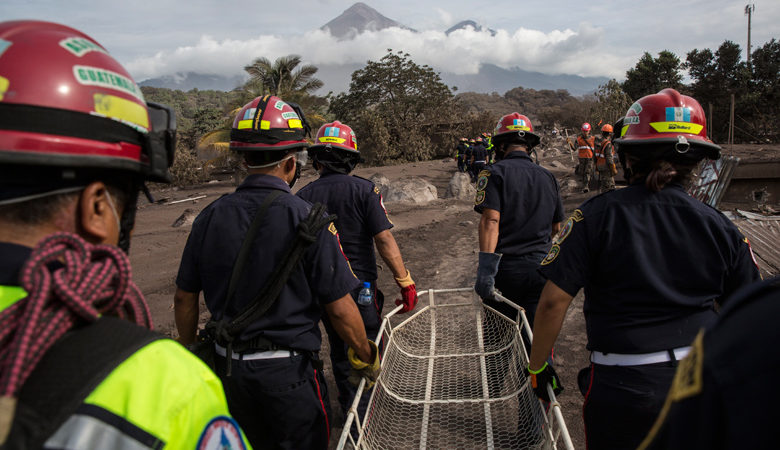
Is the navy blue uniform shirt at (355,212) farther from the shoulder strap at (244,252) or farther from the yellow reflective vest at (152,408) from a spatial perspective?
the yellow reflective vest at (152,408)

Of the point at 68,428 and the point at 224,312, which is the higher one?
the point at 68,428

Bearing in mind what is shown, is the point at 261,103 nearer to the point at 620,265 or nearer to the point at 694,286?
the point at 620,265

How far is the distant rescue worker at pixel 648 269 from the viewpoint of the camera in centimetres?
155

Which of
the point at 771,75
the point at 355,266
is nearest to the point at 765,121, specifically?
the point at 771,75

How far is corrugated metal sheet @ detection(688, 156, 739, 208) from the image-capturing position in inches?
233

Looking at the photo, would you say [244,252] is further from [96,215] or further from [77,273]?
[77,273]

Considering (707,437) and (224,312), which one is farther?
(224,312)

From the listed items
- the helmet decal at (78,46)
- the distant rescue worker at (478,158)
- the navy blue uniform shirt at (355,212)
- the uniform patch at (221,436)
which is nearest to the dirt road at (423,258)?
the navy blue uniform shirt at (355,212)

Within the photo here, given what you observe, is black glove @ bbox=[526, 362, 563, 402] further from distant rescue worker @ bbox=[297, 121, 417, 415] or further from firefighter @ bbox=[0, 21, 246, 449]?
firefighter @ bbox=[0, 21, 246, 449]

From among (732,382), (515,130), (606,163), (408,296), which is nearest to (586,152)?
(606,163)

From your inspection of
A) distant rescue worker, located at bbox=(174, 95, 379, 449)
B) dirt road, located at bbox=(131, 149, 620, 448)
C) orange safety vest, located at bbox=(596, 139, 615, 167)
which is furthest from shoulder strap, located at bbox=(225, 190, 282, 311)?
orange safety vest, located at bbox=(596, 139, 615, 167)

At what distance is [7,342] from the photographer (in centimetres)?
62

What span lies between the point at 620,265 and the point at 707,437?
1.10 m

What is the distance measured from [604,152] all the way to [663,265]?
392 inches
